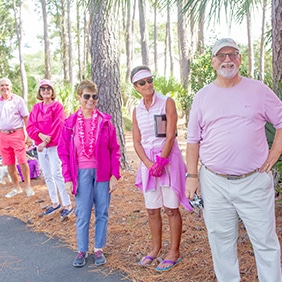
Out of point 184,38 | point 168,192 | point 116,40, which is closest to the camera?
point 168,192

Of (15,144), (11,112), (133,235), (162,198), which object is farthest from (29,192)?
(162,198)

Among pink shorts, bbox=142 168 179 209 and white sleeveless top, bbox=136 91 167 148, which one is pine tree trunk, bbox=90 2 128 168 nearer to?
white sleeveless top, bbox=136 91 167 148

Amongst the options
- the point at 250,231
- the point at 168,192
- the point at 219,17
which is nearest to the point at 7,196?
the point at 168,192

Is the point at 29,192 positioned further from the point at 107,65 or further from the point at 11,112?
the point at 107,65

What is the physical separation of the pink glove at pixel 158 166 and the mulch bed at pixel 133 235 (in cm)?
90

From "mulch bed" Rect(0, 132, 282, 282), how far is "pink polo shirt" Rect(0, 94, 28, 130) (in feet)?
3.92

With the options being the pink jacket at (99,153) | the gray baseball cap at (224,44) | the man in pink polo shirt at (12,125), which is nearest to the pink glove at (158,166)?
the pink jacket at (99,153)

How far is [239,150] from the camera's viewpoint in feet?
8.67

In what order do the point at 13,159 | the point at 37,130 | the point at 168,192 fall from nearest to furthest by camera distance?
1. the point at 168,192
2. the point at 37,130
3. the point at 13,159

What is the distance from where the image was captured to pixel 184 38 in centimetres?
1466

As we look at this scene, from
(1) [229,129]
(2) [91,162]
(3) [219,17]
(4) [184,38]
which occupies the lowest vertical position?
(2) [91,162]

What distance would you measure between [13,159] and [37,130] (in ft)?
5.01

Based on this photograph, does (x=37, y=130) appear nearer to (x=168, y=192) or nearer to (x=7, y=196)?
(x=7, y=196)

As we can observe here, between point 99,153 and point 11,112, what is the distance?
3.06 metres
